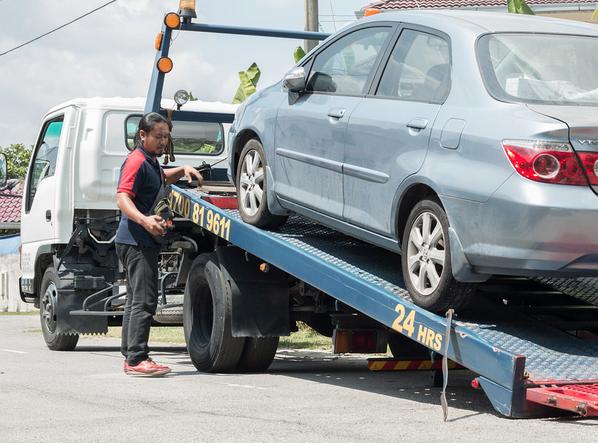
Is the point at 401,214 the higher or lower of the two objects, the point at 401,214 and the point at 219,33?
the lower

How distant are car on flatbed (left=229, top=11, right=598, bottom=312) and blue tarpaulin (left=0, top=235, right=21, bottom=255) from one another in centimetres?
2655

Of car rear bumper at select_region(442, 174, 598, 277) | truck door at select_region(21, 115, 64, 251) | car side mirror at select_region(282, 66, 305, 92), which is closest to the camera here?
car rear bumper at select_region(442, 174, 598, 277)

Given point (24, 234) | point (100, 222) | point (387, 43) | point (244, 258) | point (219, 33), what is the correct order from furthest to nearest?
point (24, 234) → point (100, 222) → point (219, 33) → point (244, 258) → point (387, 43)

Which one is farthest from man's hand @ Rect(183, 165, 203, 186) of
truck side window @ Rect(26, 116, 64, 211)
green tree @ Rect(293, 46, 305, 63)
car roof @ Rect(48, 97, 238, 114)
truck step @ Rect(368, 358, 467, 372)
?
green tree @ Rect(293, 46, 305, 63)

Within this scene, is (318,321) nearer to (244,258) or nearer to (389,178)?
(244,258)

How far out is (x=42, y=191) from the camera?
13.0m

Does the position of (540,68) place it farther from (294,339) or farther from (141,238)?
(294,339)

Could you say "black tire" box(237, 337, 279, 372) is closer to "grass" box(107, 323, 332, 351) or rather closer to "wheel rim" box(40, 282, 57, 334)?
"wheel rim" box(40, 282, 57, 334)

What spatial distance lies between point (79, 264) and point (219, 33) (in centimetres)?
304

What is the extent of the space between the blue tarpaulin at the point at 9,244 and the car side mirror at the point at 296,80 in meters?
26.5

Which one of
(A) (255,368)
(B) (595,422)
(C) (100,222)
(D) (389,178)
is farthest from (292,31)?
(B) (595,422)

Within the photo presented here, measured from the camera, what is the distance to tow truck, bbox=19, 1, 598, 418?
658 cm

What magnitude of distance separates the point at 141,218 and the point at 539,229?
12.0 feet

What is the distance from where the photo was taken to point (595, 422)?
20.9 feet
